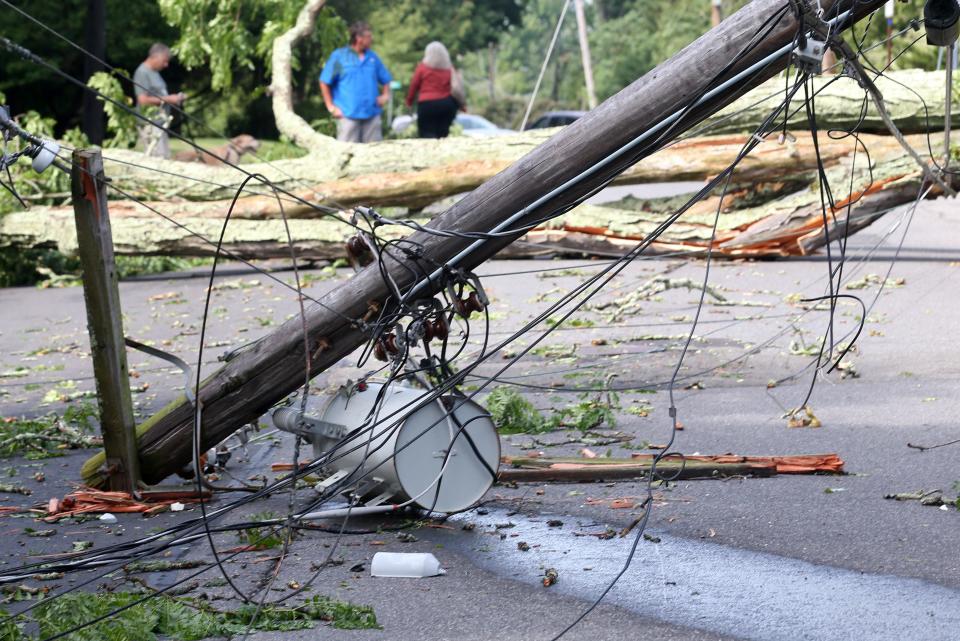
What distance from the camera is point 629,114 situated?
15.6ft

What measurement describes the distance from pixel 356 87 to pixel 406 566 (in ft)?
39.9

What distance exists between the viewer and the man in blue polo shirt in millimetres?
16016

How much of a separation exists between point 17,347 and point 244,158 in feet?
45.0

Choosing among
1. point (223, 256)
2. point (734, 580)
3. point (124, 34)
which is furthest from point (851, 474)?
point (124, 34)

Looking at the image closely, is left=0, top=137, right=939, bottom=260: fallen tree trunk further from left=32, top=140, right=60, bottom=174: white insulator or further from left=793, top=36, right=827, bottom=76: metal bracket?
left=793, top=36, right=827, bottom=76: metal bracket

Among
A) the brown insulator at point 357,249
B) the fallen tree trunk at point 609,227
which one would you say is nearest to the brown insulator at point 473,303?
the brown insulator at point 357,249

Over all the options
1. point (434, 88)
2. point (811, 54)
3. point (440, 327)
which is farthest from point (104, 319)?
point (434, 88)

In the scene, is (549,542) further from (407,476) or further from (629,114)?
(629,114)

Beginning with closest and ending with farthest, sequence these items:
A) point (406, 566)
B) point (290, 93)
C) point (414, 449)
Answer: point (406, 566) → point (414, 449) → point (290, 93)

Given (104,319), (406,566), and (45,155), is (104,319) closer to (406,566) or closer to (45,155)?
(45,155)

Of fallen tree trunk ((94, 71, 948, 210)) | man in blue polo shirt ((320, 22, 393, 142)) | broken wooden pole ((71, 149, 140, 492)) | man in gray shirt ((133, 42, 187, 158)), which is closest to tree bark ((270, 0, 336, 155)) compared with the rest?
fallen tree trunk ((94, 71, 948, 210))

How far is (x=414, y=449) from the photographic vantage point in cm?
506

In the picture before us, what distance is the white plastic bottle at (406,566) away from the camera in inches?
181

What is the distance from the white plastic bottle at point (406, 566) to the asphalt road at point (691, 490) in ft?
0.19
